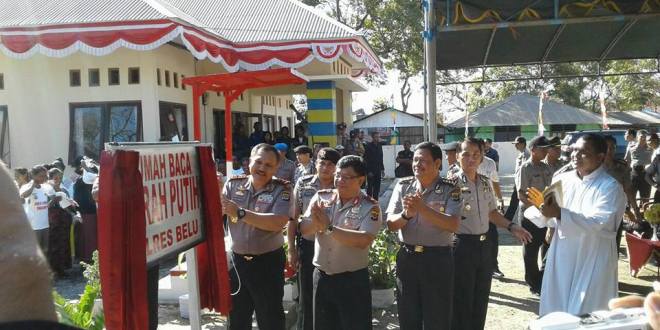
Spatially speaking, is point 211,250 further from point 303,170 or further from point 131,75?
point 131,75

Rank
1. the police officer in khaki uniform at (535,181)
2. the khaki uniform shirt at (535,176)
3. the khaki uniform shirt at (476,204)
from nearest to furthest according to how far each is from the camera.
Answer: the khaki uniform shirt at (476,204), the police officer in khaki uniform at (535,181), the khaki uniform shirt at (535,176)

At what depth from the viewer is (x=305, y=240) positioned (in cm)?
470

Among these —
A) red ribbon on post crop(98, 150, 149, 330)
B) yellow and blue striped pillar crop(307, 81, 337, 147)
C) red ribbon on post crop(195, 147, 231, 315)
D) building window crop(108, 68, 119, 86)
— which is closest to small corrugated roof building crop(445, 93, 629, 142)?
yellow and blue striped pillar crop(307, 81, 337, 147)

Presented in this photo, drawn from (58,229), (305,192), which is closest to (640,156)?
(305,192)

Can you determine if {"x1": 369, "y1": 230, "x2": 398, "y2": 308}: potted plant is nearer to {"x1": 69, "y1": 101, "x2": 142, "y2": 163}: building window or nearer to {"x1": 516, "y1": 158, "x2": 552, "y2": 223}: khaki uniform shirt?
{"x1": 516, "y1": 158, "x2": 552, "y2": 223}: khaki uniform shirt

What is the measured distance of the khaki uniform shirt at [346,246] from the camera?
3830mm

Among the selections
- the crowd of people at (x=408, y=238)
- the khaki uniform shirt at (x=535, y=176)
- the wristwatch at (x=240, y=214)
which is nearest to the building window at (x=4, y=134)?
the crowd of people at (x=408, y=238)

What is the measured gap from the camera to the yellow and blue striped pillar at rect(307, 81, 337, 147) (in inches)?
508

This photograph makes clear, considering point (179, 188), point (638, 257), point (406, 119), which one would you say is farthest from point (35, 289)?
point (406, 119)

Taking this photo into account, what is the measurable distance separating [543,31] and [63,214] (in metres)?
6.81

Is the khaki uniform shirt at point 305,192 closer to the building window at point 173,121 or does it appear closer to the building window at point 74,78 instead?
the building window at point 173,121

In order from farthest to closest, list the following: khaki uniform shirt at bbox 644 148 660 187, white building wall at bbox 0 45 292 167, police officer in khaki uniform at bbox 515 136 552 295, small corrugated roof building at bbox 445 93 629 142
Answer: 1. small corrugated roof building at bbox 445 93 629 142
2. white building wall at bbox 0 45 292 167
3. khaki uniform shirt at bbox 644 148 660 187
4. police officer in khaki uniform at bbox 515 136 552 295

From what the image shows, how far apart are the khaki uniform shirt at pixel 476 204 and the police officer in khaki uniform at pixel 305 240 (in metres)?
1.06

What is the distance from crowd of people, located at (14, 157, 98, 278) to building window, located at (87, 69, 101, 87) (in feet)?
8.61
